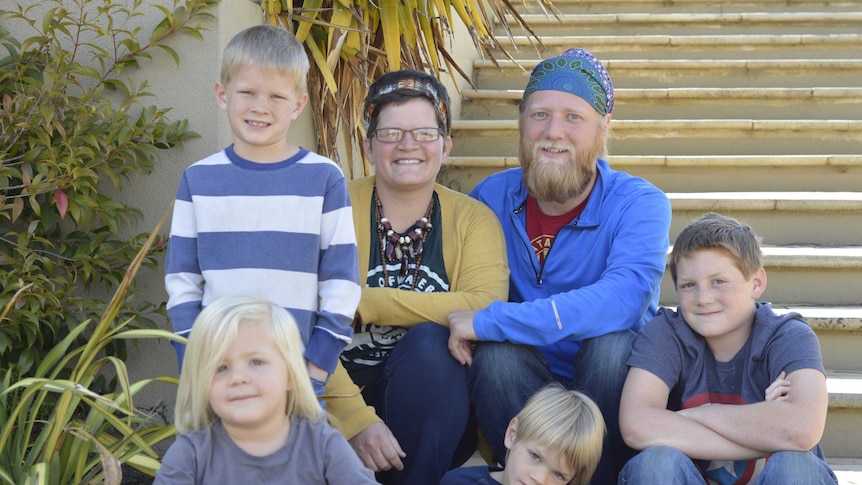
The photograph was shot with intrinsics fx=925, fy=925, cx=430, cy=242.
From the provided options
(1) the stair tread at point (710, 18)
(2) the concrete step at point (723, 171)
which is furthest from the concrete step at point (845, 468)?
(1) the stair tread at point (710, 18)

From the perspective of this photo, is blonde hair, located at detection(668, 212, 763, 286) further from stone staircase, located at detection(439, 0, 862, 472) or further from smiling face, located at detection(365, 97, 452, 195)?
stone staircase, located at detection(439, 0, 862, 472)

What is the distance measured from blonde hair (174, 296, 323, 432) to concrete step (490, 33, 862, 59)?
369cm

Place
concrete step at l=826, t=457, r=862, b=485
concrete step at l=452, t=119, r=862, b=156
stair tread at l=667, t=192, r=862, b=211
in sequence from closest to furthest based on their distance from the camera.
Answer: concrete step at l=826, t=457, r=862, b=485 → stair tread at l=667, t=192, r=862, b=211 → concrete step at l=452, t=119, r=862, b=156

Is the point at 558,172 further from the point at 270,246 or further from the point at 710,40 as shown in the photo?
the point at 710,40

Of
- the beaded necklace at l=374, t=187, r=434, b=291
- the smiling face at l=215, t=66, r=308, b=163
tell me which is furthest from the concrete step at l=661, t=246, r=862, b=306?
the smiling face at l=215, t=66, r=308, b=163

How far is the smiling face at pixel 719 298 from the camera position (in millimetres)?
2221

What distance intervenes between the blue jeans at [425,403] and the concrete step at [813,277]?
1.58m

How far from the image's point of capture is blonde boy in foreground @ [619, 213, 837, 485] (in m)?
2.04

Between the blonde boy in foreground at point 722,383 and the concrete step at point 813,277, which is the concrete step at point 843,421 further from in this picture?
the blonde boy in foreground at point 722,383

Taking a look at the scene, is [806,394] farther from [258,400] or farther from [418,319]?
[258,400]

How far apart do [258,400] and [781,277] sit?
8.34 ft

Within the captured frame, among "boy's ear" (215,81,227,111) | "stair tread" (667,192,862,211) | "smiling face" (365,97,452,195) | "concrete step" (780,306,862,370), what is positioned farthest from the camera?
"stair tread" (667,192,862,211)

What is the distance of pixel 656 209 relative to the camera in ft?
8.30

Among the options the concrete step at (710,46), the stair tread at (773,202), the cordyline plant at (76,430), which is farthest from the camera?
the concrete step at (710,46)
